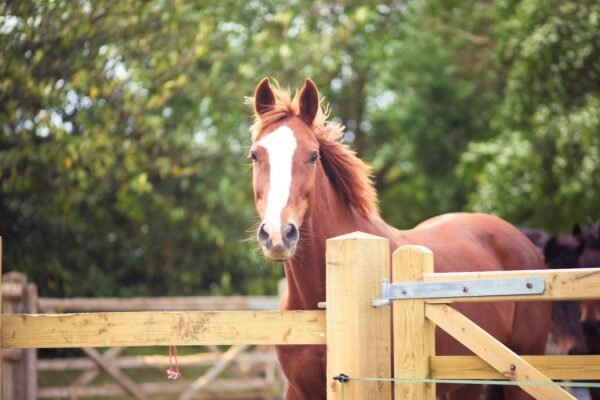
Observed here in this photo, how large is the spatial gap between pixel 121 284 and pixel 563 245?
985cm

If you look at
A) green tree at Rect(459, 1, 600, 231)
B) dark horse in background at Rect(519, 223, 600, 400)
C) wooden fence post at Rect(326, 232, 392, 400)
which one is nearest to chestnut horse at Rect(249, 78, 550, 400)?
wooden fence post at Rect(326, 232, 392, 400)

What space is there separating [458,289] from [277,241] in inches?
43.0

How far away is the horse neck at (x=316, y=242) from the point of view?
484 centimetres

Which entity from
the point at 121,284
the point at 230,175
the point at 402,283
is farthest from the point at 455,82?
the point at 402,283

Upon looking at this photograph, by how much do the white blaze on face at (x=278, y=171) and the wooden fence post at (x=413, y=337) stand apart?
0.86 meters

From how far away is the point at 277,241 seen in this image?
4.19m

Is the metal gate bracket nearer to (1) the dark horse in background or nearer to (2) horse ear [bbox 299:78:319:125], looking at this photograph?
(2) horse ear [bbox 299:78:319:125]

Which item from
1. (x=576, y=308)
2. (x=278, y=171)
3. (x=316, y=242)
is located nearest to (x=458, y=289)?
(x=278, y=171)

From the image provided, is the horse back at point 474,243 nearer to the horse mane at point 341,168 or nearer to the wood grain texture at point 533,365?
the horse mane at point 341,168

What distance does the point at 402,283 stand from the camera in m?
3.54

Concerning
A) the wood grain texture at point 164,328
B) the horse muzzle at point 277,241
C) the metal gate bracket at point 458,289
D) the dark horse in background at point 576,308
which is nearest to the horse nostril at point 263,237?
the horse muzzle at point 277,241

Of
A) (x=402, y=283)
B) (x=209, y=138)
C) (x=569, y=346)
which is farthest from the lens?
(x=209, y=138)

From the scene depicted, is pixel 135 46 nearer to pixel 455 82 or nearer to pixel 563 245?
pixel 563 245

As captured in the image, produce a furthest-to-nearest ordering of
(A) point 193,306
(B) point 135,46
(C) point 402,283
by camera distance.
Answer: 1. (A) point 193,306
2. (B) point 135,46
3. (C) point 402,283
